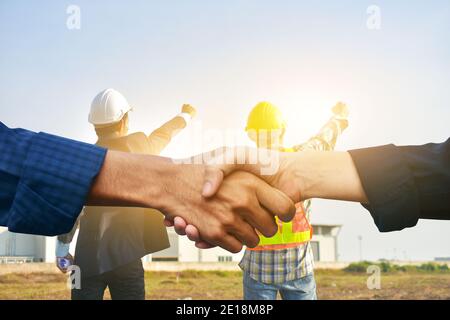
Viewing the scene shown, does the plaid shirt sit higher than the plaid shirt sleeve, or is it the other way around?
the plaid shirt sleeve

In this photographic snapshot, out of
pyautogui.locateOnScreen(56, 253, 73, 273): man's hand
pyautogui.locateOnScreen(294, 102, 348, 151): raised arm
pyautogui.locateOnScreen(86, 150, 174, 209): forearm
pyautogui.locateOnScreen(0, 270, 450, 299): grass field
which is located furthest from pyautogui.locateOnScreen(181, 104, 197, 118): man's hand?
pyautogui.locateOnScreen(0, 270, 450, 299): grass field

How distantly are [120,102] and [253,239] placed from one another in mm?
2742

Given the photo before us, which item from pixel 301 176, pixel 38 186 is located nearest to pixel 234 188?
pixel 301 176

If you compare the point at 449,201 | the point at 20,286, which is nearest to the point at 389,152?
the point at 449,201

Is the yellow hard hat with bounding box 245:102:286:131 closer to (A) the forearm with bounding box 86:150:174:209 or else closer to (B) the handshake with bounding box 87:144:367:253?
(B) the handshake with bounding box 87:144:367:253

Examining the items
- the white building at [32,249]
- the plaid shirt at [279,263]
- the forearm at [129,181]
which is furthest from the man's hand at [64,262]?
the white building at [32,249]

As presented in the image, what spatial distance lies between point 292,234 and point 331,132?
134 centimetres

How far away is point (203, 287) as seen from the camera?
2156 cm

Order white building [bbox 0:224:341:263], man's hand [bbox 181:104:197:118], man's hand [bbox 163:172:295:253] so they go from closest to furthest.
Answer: man's hand [bbox 163:172:295:253] → man's hand [bbox 181:104:197:118] → white building [bbox 0:224:341:263]

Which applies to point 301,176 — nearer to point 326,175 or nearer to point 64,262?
point 326,175

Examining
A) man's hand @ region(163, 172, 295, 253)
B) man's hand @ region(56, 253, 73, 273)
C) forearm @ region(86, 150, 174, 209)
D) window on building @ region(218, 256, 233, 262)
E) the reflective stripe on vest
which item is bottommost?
window on building @ region(218, 256, 233, 262)

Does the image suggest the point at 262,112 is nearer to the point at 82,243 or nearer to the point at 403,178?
the point at 82,243

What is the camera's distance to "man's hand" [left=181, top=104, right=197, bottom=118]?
6.20 metres

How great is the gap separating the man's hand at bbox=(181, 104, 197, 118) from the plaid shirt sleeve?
161 inches
